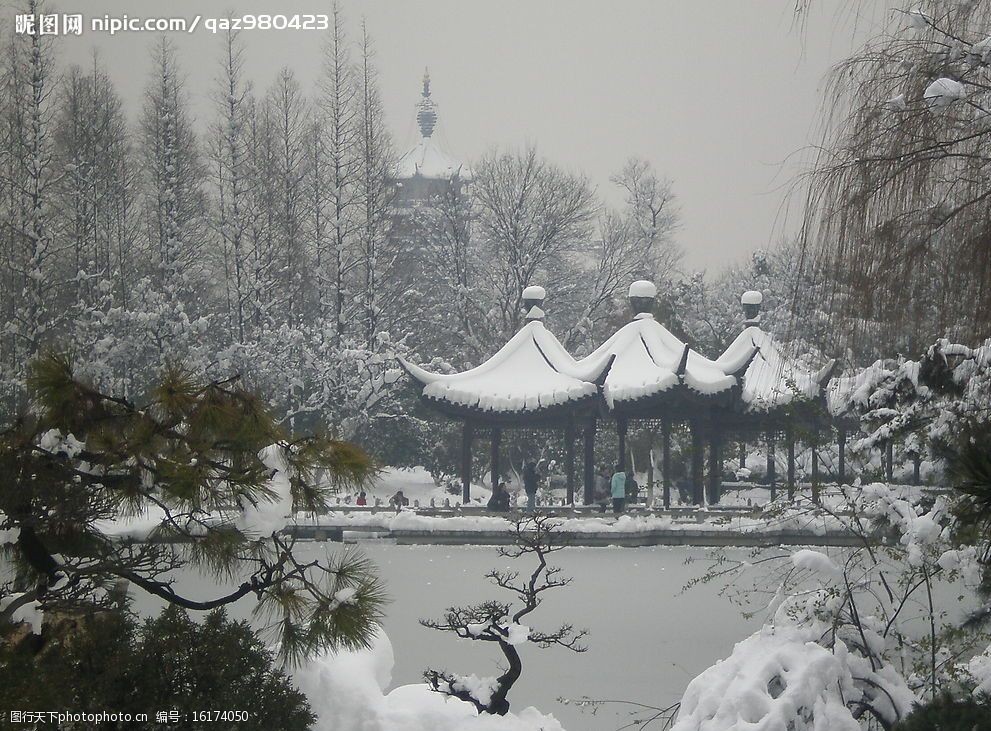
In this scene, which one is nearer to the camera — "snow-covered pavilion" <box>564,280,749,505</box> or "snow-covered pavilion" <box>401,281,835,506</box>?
"snow-covered pavilion" <box>564,280,749,505</box>

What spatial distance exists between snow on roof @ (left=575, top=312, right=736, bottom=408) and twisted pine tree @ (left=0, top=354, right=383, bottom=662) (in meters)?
13.9

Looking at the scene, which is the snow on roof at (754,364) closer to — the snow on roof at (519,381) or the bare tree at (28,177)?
the snow on roof at (519,381)

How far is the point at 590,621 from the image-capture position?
10.8 meters

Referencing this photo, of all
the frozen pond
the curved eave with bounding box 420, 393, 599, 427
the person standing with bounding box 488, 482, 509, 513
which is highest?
the curved eave with bounding box 420, 393, 599, 427

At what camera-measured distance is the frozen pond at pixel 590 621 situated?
8.20 metres

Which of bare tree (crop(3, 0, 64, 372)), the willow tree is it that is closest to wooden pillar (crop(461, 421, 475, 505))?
bare tree (crop(3, 0, 64, 372))

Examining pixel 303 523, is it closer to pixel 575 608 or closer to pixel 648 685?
pixel 575 608

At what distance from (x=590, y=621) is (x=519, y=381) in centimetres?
753

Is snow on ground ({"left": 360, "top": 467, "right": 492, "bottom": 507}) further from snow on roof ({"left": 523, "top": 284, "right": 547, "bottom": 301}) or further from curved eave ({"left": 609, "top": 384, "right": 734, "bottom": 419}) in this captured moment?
curved eave ({"left": 609, "top": 384, "right": 734, "bottom": 419})

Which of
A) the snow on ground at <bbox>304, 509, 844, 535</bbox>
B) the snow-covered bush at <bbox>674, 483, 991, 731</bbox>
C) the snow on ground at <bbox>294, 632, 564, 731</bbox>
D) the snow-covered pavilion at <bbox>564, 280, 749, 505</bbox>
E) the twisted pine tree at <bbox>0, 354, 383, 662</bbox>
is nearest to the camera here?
the twisted pine tree at <bbox>0, 354, 383, 662</bbox>

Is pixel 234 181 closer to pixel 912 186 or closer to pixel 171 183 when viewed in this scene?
pixel 171 183

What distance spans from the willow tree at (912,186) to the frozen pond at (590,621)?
3.96 metres

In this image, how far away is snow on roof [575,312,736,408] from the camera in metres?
17.2

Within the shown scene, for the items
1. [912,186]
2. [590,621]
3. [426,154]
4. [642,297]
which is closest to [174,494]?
[912,186]
